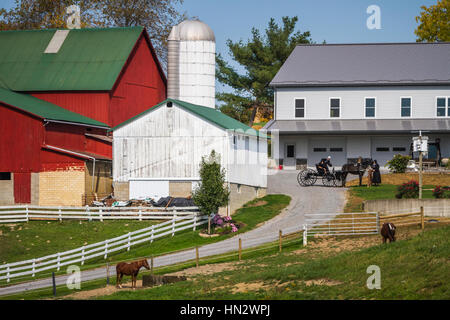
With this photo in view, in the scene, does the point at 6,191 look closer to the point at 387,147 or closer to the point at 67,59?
the point at 67,59

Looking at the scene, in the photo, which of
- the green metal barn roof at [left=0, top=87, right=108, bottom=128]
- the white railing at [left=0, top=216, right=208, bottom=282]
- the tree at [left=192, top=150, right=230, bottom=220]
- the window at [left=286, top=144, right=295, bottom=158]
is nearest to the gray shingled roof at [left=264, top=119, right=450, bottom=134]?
the window at [left=286, top=144, right=295, bottom=158]

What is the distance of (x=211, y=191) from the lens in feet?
116

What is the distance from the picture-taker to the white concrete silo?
4938cm

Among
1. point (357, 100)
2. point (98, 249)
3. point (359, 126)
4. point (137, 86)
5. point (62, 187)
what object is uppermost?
point (137, 86)

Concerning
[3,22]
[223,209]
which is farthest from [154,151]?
[3,22]

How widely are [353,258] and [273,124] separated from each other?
3227cm

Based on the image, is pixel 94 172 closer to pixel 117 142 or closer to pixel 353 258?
pixel 117 142

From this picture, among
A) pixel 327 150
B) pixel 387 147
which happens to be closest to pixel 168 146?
pixel 327 150

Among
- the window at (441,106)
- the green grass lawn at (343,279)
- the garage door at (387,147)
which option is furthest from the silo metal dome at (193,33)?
the green grass lawn at (343,279)

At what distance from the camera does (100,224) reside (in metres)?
37.3

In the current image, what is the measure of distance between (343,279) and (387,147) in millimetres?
35649

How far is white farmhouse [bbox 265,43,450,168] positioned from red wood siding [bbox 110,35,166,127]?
979 centimetres

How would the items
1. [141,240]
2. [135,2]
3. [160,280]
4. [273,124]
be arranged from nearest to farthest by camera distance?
[160,280]
[141,240]
[273,124]
[135,2]

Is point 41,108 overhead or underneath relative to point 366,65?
underneath
